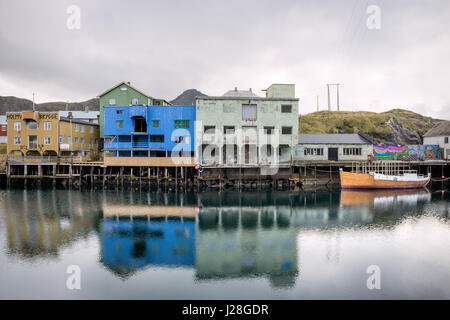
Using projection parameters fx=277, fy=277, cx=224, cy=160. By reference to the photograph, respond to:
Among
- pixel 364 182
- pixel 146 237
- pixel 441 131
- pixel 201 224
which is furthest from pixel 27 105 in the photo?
pixel 441 131

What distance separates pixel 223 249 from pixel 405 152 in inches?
1670

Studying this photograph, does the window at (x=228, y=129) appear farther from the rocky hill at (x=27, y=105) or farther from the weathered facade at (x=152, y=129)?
the rocky hill at (x=27, y=105)

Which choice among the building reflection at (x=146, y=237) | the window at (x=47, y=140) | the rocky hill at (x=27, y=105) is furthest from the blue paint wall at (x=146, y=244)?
the rocky hill at (x=27, y=105)

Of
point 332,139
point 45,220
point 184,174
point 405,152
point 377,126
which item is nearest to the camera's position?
point 45,220

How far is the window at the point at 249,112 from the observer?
39906 mm

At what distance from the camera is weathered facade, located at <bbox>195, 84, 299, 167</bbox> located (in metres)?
39.4

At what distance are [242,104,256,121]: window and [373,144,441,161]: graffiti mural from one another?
21.1m

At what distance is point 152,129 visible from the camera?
41.5 meters

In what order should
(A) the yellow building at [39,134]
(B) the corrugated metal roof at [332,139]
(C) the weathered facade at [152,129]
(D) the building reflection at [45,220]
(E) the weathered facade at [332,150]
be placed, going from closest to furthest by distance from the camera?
1. (D) the building reflection at [45,220]
2. (C) the weathered facade at [152,129]
3. (E) the weathered facade at [332,150]
4. (B) the corrugated metal roof at [332,139]
5. (A) the yellow building at [39,134]

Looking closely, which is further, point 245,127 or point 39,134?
point 39,134

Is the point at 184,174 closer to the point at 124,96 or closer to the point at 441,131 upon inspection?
the point at 124,96
